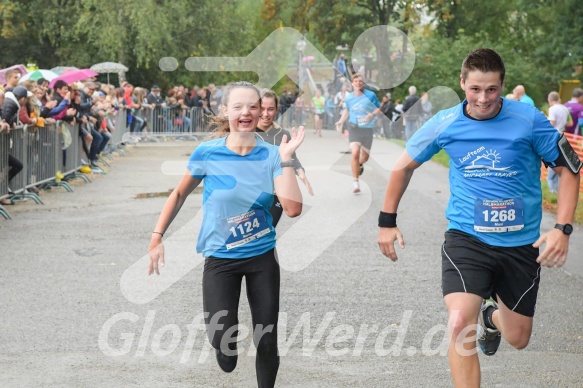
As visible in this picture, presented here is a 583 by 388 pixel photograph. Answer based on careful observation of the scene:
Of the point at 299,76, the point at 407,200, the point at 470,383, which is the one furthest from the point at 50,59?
the point at 470,383

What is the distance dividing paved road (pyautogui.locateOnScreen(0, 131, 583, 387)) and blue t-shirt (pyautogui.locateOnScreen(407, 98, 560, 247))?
1013mm

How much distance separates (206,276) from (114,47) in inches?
1439

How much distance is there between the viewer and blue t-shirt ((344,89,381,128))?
17.1 metres

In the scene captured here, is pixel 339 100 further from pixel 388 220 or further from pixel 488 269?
pixel 488 269

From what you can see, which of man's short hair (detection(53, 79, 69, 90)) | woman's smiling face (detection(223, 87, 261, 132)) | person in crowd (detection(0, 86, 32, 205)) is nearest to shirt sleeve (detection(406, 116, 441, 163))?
woman's smiling face (detection(223, 87, 261, 132))

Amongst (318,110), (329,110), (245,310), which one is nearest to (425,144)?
(245,310)

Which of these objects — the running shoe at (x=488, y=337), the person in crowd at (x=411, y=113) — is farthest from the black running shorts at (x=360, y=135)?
the person in crowd at (x=411, y=113)

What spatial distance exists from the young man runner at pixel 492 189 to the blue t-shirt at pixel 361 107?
38.6 feet

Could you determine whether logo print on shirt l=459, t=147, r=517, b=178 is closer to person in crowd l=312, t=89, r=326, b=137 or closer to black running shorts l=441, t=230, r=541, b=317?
black running shorts l=441, t=230, r=541, b=317

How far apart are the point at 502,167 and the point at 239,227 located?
52.1 inches

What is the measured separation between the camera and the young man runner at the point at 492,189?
17.0 ft

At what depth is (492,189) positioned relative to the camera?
5270mm

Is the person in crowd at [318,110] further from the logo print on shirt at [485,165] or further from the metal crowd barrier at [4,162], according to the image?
the logo print on shirt at [485,165]

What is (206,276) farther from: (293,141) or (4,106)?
(4,106)
